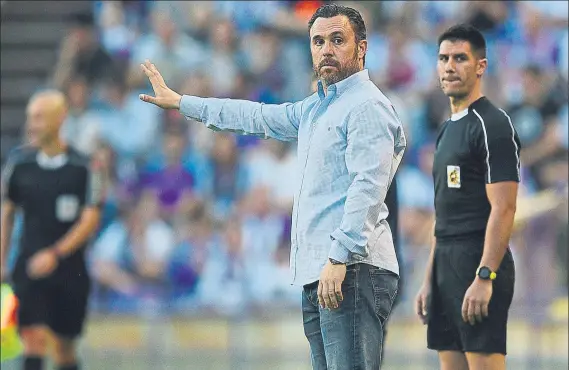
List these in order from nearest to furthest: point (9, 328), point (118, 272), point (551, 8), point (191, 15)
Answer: point (9, 328)
point (118, 272)
point (551, 8)
point (191, 15)

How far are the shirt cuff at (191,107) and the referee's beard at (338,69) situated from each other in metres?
0.59

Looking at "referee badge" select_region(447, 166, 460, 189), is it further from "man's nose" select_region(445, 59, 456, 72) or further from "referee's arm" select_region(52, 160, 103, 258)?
"referee's arm" select_region(52, 160, 103, 258)

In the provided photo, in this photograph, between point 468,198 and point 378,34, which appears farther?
point 378,34

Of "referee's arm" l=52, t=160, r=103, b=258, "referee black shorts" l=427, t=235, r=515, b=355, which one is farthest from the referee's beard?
"referee's arm" l=52, t=160, r=103, b=258

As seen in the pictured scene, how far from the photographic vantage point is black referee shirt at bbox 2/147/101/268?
32.1 feet

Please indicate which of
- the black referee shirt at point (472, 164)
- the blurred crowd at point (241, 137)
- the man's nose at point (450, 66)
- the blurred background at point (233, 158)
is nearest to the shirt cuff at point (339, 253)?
the black referee shirt at point (472, 164)

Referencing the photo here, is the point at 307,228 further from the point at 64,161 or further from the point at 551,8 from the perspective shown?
the point at 551,8

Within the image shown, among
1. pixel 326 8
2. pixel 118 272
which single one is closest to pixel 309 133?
pixel 326 8

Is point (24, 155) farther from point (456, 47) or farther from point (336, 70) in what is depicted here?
point (336, 70)

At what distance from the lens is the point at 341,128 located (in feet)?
17.1

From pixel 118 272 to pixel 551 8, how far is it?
5850mm

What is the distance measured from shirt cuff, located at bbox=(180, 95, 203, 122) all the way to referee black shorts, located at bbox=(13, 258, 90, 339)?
454 centimetres

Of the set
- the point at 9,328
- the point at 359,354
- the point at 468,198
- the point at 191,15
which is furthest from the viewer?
the point at 191,15

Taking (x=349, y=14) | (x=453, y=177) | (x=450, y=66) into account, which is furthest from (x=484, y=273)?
(x=349, y=14)
